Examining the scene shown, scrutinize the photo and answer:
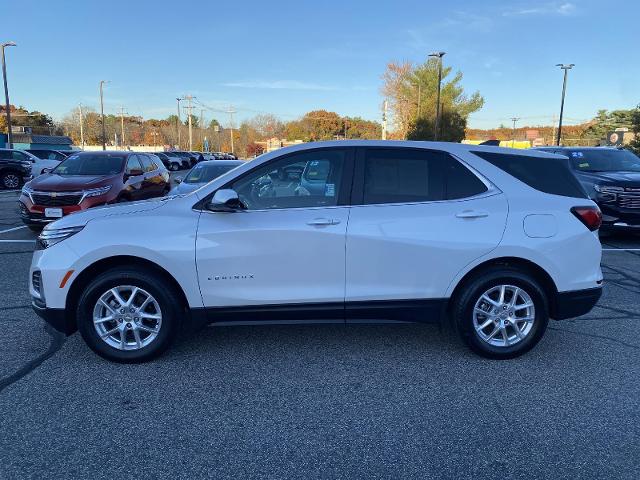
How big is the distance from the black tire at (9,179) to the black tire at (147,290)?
19.2m

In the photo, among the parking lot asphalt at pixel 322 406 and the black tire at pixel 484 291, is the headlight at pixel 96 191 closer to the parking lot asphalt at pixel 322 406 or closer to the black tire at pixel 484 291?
the parking lot asphalt at pixel 322 406

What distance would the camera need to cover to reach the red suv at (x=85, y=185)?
8914 mm

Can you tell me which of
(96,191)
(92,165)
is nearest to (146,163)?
(92,165)

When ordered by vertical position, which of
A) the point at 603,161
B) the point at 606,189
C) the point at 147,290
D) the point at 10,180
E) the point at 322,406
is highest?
the point at 603,161

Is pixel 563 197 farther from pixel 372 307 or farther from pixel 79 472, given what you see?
pixel 79 472

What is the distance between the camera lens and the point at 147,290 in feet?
12.7

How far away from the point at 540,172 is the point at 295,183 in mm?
2021

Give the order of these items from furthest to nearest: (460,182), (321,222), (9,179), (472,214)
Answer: (9,179), (460,182), (472,214), (321,222)

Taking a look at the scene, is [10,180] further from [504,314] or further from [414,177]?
[504,314]

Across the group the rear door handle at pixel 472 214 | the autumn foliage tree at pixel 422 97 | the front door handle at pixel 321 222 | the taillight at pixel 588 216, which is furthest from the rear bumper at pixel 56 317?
the autumn foliage tree at pixel 422 97

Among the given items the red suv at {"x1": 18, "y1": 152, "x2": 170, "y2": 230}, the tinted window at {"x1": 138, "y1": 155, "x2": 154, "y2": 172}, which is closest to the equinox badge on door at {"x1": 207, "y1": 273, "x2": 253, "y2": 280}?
the red suv at {"x1": 18, "y1": 152, "x2": 170, "y2": 230}

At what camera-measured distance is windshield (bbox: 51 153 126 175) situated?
33.2 ft

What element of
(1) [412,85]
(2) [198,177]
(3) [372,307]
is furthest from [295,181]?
(1) [412,85]

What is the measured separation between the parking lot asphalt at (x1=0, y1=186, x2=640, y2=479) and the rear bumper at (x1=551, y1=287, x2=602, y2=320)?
40 centimetres
